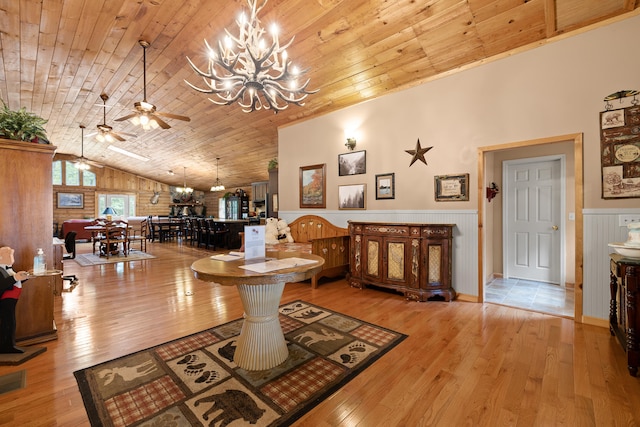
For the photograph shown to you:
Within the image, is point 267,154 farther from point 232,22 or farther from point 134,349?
point 134,349

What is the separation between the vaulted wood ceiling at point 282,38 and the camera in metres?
2.96

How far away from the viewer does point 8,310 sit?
2.18m

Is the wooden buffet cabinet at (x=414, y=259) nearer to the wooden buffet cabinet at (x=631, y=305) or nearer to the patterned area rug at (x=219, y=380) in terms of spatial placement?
the patterned area rug at (x=219, y=380)

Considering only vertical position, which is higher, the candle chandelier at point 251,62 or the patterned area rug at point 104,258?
the candle chandelier at point 251,62

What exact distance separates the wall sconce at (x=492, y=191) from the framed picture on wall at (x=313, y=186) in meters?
2.83

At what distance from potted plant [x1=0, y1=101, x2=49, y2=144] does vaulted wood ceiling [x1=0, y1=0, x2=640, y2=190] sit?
1.42 metres

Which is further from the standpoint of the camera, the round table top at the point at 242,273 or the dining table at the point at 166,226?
the dining table at the point at 166,226

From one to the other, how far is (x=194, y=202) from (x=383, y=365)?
564 inches

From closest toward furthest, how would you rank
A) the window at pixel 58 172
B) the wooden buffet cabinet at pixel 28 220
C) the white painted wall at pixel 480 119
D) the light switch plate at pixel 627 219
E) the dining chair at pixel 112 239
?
the wooden buffet cabinet at pixel 28 220 → the light switch plate at pixel 627 219 → the white painted wall at pixel 480 119 → the dining chair at pixel 112 239 → the window at pixel 58 172

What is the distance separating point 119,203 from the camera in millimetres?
13227

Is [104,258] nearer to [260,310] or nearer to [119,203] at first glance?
[260,310]

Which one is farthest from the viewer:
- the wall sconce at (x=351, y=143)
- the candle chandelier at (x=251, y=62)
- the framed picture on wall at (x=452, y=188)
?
the wall sconce at (x=351, y=143)

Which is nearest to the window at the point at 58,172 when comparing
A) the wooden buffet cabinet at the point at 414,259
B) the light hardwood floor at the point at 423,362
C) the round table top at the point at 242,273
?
the light hardwood floor at the point at 423,362

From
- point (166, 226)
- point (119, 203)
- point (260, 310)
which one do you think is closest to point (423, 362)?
point (260, 310)
